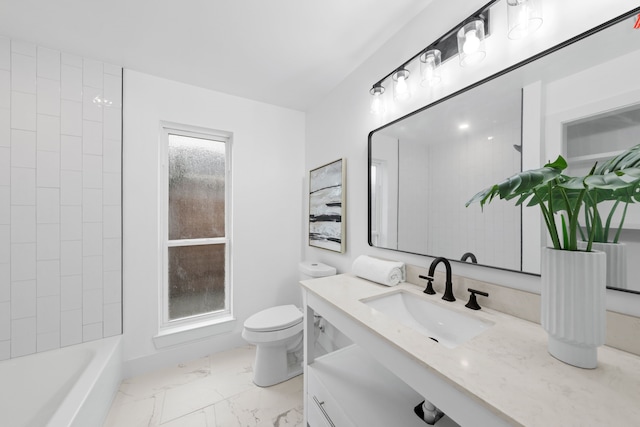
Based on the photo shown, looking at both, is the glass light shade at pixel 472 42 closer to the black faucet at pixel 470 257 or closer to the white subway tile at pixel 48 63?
the black faucet at pixel 470 257

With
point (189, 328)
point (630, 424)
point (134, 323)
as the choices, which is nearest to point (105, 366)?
point (134, 323)

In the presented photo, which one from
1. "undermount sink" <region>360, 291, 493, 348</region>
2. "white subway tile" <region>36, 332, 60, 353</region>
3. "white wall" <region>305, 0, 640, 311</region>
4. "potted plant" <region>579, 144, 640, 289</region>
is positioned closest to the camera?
"potted plant" <region>579, 144, 640, 289</region>

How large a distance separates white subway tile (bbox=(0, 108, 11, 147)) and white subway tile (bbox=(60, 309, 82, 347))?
1.16 m

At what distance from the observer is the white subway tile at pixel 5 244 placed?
149 cm

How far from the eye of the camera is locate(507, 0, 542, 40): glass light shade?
84 cm

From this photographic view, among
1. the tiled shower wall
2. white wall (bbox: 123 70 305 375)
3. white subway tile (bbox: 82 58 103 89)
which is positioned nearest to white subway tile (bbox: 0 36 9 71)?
the tiled shower wall

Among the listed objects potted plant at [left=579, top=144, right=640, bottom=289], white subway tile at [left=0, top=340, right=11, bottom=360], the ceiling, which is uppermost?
the ceiling

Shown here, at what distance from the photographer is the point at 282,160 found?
96.5 inches

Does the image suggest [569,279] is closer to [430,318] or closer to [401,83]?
[430,318]

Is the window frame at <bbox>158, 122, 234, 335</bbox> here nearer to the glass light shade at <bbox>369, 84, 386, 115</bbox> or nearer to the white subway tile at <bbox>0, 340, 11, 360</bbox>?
the white subway tile at <bbox>0, 340, 11, 360</bbox>

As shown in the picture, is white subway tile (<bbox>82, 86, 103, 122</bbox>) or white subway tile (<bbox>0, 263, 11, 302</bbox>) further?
white subway tile (<bbox>82, 86, 103, 122</bbox>)

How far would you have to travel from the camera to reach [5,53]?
1.49 meters

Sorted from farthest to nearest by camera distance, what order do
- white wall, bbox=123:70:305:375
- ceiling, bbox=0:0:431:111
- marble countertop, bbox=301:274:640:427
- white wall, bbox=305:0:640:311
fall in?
white wall, bbox=123:70:305:375 → ceiling, bbox=0:0:431:111 → white wall, bbox=305:0:640:311 → marble countertop, bbox=301:274:640:427

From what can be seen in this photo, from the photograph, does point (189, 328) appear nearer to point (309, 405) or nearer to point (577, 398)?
point (309, 405)
